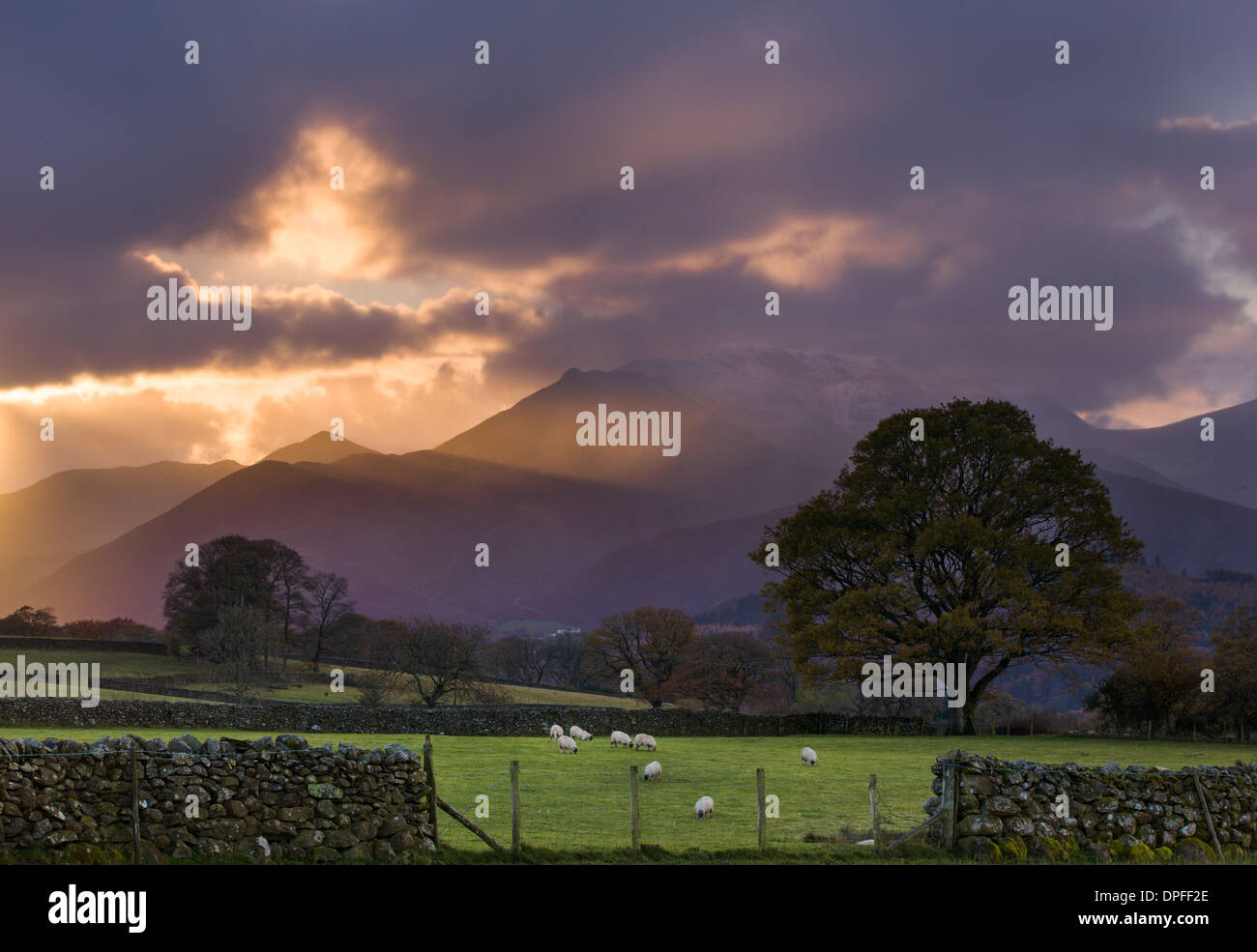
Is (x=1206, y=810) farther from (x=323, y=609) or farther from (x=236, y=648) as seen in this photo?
(x=323, y=609)

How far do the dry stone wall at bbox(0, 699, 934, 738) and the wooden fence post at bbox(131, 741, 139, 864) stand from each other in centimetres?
3599

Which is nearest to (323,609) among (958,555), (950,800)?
(958,555)

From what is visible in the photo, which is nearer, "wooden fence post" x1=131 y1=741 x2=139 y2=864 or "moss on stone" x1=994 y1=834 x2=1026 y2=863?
"wooden fence post" x1=131 y1=741 x2=139 y2=864

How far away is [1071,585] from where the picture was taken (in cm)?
5181

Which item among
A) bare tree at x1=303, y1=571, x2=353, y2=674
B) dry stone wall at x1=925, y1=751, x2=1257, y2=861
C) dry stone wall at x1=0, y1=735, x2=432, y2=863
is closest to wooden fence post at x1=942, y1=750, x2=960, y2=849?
dry stone wall at x1=925, y1=751, x2=1257, y2=861

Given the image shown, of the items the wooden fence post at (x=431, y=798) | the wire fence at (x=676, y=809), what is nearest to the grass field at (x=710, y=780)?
the wire fence at (x=676, y=809)

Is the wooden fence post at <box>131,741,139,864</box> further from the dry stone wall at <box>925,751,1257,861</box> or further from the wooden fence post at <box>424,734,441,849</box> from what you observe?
the dry stone wall at <box>925,751,1257,861</box>

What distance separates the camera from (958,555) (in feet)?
174

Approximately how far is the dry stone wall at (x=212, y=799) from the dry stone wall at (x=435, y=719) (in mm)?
35747

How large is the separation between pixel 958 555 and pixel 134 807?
43294 millimetres

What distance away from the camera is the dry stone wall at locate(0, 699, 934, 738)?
50.0 m

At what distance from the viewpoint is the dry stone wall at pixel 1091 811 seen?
1884 cm
